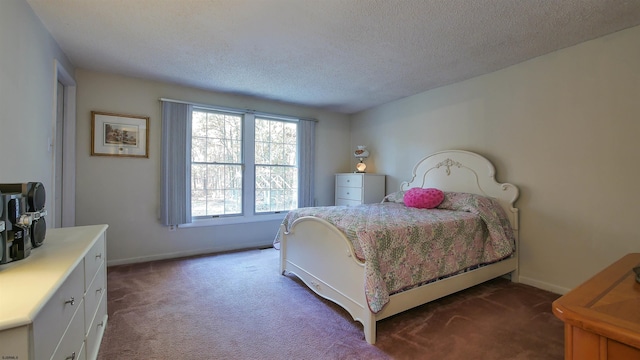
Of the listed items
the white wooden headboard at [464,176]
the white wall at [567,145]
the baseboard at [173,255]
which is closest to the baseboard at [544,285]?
the white wall at [567,145]

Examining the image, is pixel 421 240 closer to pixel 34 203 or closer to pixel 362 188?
pixel 362 188

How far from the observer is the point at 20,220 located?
1120mm

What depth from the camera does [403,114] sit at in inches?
161

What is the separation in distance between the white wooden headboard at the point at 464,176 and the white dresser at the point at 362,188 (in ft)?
1.82

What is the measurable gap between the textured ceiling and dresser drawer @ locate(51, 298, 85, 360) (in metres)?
1.98

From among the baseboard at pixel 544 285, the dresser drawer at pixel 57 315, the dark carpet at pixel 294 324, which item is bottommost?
the dark carpet at pixel 294 324

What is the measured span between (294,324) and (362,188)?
2.53 m

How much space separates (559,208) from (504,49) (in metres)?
1.58

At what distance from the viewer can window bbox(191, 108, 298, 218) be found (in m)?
3.82

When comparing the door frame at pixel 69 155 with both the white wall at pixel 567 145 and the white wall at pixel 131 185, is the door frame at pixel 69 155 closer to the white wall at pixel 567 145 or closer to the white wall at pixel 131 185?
the white wall at pixel 131 185

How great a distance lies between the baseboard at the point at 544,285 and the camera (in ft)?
8.45

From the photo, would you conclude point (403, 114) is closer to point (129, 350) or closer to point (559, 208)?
point (559, 208)

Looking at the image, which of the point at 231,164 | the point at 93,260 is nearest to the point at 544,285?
the point at 93,260

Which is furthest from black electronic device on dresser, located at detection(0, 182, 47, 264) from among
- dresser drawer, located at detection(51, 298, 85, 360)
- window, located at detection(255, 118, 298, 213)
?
window, located at detection(255, 118, 298, 213)
